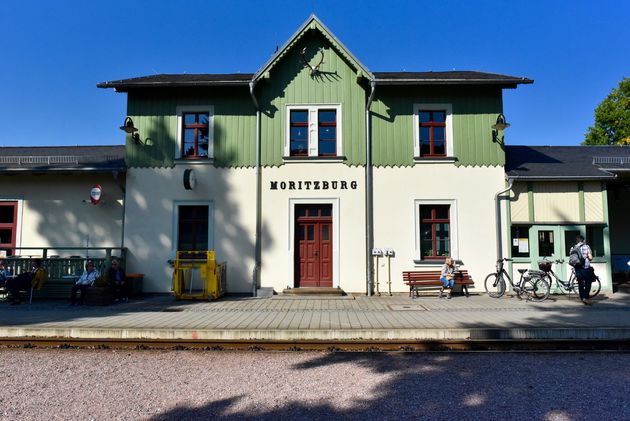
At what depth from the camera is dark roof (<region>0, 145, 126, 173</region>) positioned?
496 inches

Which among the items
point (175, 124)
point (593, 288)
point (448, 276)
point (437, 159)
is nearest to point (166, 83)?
point (175, 124)

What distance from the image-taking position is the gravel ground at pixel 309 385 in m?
4.03

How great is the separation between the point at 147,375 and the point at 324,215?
8.27m

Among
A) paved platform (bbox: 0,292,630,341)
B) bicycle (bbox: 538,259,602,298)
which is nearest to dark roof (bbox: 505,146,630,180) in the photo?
bicycle (bbox: 538,259,602,298)

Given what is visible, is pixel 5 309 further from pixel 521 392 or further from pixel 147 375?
pixel 521 392

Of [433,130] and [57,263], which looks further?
[433,130]

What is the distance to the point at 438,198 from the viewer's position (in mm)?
12602

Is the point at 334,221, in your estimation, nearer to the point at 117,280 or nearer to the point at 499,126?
the point at 499,126

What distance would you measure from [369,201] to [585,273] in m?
6.24

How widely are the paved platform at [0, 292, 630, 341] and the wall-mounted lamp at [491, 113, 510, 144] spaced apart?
5.08 meters

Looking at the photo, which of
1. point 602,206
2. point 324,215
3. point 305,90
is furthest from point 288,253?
point 602,206

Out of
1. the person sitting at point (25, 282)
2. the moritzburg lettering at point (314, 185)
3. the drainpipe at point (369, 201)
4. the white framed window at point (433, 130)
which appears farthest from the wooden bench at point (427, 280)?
the person sitting at point (25, 282)

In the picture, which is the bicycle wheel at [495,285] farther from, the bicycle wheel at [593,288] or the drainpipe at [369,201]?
the drainpipe at [369,201]

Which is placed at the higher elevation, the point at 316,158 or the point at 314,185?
the point at 316,158
